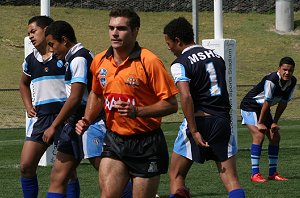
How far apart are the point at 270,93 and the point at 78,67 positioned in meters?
5.30

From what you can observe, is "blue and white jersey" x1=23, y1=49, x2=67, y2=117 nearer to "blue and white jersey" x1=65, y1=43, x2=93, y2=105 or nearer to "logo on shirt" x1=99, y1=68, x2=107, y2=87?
"blue and white jersey" x1=65, y1=43, x2=93, y2=105

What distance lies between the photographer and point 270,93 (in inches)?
545

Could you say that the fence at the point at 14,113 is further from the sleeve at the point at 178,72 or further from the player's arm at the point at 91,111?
the player's arm at the point at 91,111

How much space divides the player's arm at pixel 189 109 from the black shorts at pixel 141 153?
1.08 metres

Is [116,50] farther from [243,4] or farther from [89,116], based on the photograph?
[243,4]

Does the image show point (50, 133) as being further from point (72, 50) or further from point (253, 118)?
point (253, 118)

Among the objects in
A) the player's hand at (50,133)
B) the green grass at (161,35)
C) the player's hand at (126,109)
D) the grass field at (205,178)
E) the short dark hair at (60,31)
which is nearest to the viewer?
the player's hand at (126,109)

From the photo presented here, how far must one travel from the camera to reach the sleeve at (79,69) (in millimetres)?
9023

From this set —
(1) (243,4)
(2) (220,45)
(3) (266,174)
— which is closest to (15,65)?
(1) (243,4)

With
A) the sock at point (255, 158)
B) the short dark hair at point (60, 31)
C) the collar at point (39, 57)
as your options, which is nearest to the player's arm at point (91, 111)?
the short dark hair at point (60, 31)

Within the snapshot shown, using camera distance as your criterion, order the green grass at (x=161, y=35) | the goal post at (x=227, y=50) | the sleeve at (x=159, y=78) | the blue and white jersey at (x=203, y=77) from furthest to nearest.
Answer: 1. the green grass at (x=161, y=35)
2. the goal post at (x=227, y=50)
3. the blue and white jersey at (x=203, y=77)
4. the sleeve at (x=159, y=78)

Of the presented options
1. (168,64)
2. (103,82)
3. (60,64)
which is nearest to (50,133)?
(60,64)

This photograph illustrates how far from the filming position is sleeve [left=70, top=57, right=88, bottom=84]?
9.02m

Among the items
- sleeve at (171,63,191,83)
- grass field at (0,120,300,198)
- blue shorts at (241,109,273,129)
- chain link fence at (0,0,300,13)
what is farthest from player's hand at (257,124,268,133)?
chain link fence at (0,0,300,13)
